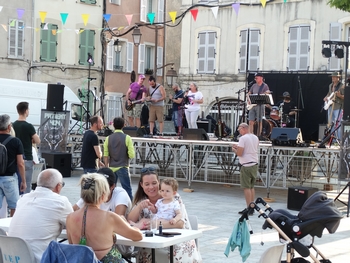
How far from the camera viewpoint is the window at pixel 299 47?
26.2 m

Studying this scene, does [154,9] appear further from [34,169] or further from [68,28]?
[34,169]

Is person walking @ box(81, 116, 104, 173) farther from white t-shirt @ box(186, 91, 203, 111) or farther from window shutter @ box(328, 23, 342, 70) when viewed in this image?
window shutter @ box(328, 23, 342, 70)

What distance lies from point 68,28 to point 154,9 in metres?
5.83

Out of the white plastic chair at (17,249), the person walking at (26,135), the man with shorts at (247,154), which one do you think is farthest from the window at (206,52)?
the white plastic chair at (17,249)

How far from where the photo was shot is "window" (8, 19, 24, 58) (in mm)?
27406

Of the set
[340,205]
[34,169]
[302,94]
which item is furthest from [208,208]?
[302,94]

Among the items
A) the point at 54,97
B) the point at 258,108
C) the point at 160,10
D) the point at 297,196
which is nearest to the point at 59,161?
the point at 54,97

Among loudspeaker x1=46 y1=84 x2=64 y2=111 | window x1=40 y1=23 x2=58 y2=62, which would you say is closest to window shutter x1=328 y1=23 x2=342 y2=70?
window x1=40 y1=23 x2=58 y2=62

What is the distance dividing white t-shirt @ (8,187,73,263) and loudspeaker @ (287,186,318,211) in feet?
25.0

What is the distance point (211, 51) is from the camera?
28594mm

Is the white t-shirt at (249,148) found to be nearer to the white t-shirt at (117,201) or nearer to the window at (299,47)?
the white t-shirt at (117,201)

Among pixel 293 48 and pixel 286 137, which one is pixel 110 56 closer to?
pixel 293 48

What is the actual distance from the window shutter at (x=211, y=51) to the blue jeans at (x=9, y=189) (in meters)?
20.3

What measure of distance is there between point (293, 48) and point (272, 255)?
868 inches
